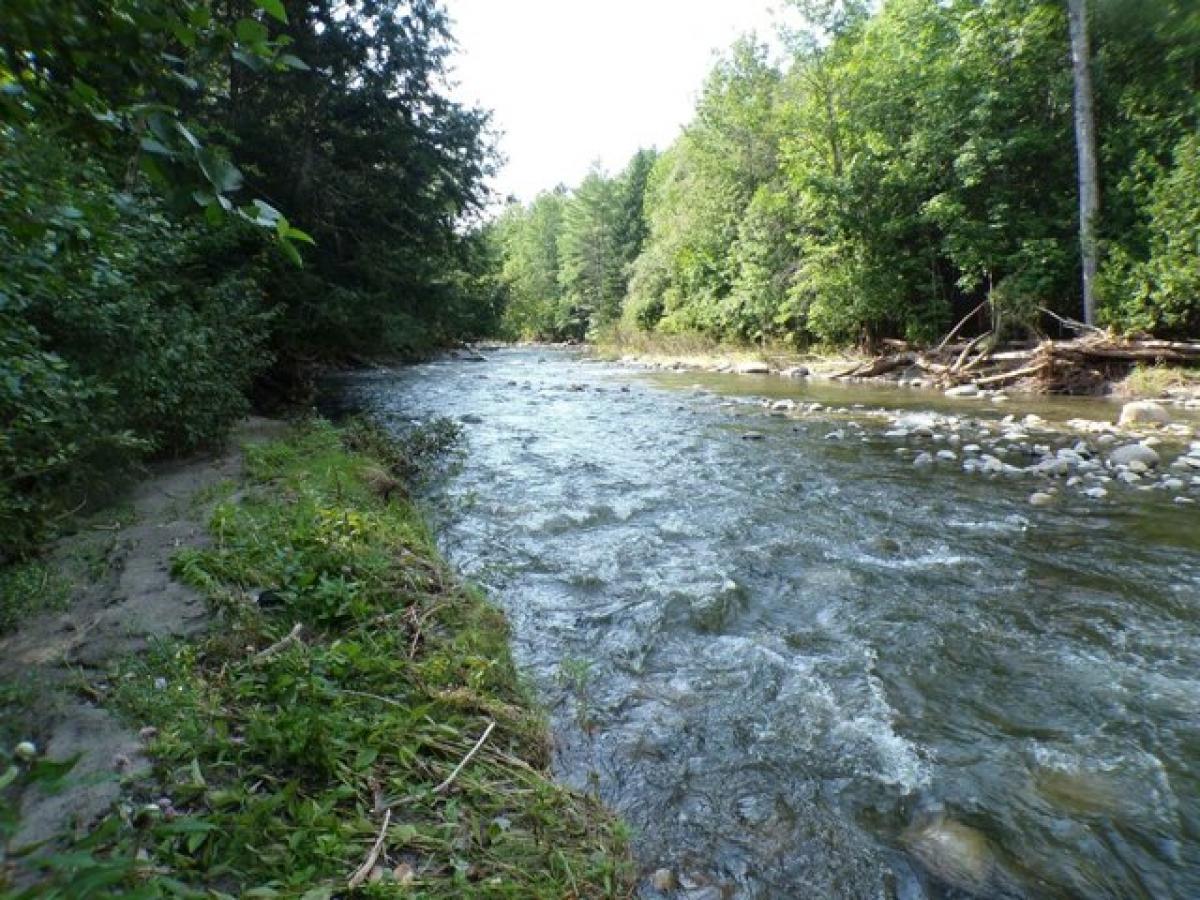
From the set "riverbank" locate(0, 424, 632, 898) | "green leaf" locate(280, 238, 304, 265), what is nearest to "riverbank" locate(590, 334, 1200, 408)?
"riverbank" locate(0, 424, 632, 898)

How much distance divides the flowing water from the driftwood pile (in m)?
8.92

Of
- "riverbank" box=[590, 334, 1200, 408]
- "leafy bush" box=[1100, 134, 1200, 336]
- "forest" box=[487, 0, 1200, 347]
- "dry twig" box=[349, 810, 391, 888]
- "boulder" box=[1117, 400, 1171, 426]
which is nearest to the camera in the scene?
Answer: "dry twig" box=[349, 810, 391, 888]

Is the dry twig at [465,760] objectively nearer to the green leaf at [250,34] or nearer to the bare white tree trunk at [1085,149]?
the green leaf at [250,34]

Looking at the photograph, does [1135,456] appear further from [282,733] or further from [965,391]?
[282,733]

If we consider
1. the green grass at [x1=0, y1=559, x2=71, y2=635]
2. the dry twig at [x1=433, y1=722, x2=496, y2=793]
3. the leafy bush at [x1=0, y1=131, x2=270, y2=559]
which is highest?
the leafy bush at [x1=0, y1=131, x2=270, y2=559]

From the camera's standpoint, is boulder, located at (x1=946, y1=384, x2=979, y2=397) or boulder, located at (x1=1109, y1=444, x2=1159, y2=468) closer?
boulder, located at (x1=1109, y1=444, x2=1159, y2=468)

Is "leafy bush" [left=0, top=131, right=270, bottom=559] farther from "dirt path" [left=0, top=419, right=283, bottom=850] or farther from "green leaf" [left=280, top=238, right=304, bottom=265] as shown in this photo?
"green leaf" [left=280, top=238, right=304, bottom=265]

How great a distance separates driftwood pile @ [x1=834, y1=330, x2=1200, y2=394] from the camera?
1362 centimetres

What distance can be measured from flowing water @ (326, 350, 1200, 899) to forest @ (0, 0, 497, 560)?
2.71m

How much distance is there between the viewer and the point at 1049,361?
14.6 meters

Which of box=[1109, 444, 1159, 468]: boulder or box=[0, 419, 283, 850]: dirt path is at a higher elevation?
box=[0, 419, 283, 850]: dirt path

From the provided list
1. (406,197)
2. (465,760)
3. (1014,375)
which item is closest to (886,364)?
(1014,375)

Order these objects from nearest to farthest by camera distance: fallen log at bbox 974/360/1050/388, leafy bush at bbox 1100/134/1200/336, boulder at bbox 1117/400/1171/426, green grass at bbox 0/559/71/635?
green grass at bbox 0/559/71/635
boulder at bbox 1117/400/1171/426
leafy bush at bbox 1100/134/1200/336
fallen log at bbox 974/360/1050/388

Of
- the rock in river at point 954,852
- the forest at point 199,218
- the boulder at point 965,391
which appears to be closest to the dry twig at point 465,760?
the rock in river at point 954,852
